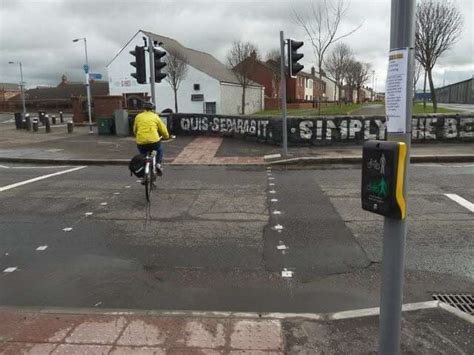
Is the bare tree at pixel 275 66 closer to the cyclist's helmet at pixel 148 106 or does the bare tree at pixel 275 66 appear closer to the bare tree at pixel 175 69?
the bare tree at pixel 175 69

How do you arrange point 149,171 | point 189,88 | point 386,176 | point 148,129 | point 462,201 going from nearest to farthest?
point 386,176 < point 462,201 < point 149,171 < point 148,129 < point 189,88

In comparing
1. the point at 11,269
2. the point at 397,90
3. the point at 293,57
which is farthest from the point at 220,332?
the point at 293,57

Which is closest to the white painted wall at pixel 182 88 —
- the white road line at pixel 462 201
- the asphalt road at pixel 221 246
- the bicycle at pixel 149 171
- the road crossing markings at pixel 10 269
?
the asphalt road at pixel 221 246

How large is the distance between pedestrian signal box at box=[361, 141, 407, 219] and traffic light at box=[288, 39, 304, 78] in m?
Answer: 10.1

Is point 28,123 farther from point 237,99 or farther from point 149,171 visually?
point 237,99

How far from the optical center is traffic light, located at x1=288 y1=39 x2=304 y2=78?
1209cm

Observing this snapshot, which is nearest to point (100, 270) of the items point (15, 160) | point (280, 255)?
point (280, 255)

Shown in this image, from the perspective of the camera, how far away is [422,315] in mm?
3725

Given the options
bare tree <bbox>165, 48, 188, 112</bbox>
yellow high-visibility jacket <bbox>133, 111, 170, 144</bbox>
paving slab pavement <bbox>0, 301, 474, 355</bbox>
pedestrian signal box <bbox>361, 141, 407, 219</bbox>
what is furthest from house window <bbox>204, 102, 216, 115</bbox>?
pedestrian signal box <bbox>361, 141, 407, 219</bbox>

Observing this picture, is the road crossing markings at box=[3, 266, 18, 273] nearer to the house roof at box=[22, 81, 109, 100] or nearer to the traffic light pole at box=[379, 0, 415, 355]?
the traffic light pole at box=[379, 0, 415, 355]

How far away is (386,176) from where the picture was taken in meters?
2.49

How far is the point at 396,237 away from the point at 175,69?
40.0 m

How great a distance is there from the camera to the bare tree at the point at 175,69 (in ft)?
132

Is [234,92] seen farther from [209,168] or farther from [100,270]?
[100,270]
